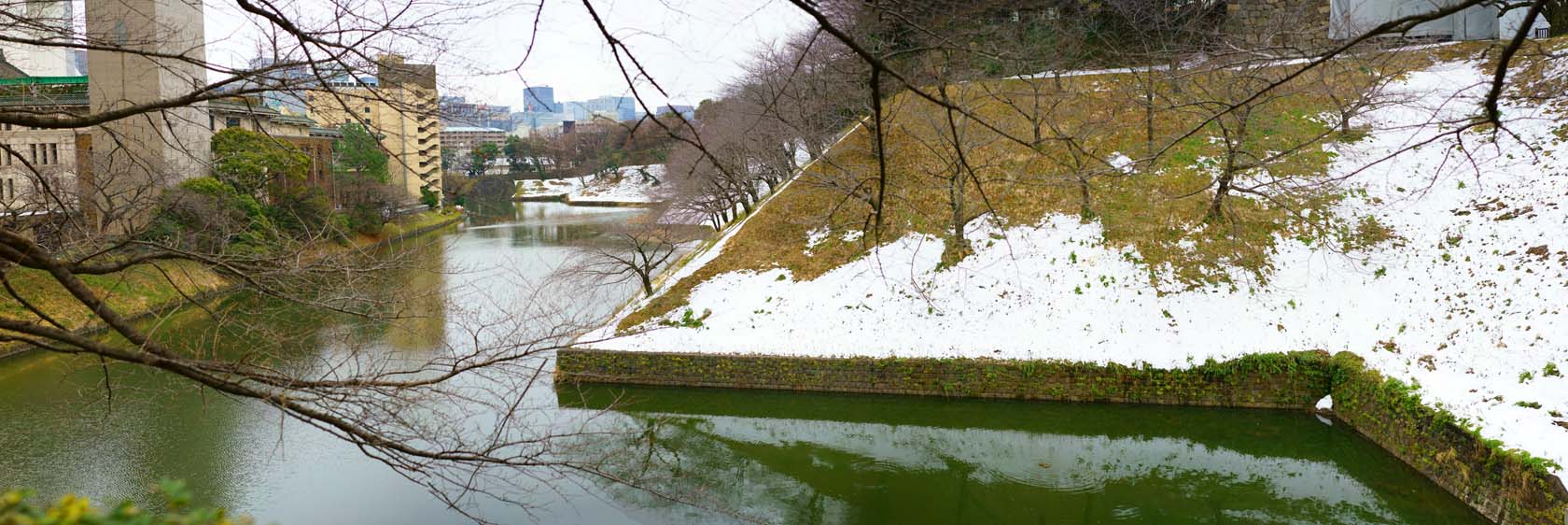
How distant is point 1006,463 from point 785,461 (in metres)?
2.17

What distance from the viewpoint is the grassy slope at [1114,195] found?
11.4 metres

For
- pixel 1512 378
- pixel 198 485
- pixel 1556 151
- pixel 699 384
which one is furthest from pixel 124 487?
pixel 1556 151

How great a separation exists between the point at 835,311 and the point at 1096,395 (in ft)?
11.4

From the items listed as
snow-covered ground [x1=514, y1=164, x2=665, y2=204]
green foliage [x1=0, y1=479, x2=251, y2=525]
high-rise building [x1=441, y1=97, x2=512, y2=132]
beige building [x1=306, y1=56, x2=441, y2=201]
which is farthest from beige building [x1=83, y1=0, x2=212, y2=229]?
snow-covered ground [x1=514, y1=164, x2=665, y2=204]

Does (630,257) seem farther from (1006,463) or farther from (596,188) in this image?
(596,188)

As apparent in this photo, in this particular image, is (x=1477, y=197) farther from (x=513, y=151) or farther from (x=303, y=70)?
(x=513, y=151)

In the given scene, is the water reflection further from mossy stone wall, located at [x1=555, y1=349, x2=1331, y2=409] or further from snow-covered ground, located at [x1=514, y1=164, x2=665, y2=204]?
snow-covered ground, located at [x1=514, y1=164, x2=665, y2=204]

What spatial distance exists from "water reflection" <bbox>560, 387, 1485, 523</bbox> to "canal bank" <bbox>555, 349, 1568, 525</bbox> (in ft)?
0.54

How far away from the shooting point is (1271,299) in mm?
10539

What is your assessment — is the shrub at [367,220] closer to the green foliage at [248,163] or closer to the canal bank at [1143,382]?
the green foliage at [248,163]

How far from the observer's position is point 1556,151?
1099 cm

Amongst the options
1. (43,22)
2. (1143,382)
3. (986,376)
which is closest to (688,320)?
(986,376)

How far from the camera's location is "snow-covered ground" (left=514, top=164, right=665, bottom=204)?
4281 centimetres

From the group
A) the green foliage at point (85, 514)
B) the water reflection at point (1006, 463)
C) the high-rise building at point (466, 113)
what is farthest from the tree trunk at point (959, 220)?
the green foliage at point (85, 514)
